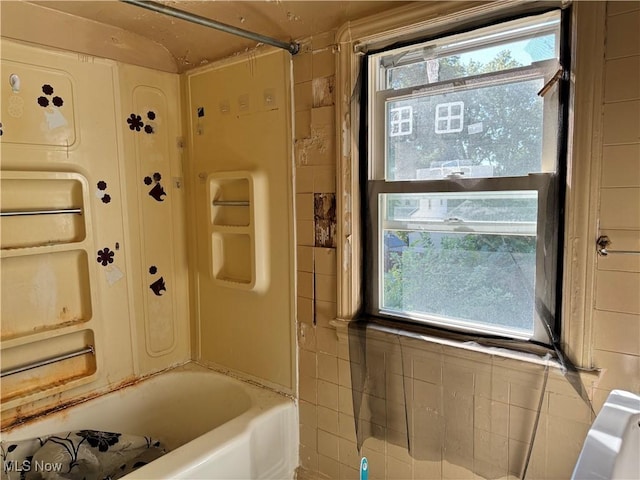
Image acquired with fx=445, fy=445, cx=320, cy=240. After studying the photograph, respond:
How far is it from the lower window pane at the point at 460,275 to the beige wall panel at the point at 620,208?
209mm

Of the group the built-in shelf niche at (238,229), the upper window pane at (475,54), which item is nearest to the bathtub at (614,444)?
the upper window pane at (475,54)

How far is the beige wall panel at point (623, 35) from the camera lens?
1.18 metres

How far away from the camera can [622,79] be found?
1.21 m

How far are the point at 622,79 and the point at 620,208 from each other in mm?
350

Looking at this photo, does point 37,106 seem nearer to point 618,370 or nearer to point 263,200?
point 263,200

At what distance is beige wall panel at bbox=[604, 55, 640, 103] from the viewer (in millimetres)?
1188

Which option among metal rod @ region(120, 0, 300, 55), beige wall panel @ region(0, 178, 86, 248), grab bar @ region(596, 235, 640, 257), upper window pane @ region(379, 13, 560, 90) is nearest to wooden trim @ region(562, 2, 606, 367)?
grab bar @ region(596, 235, 640, 257)

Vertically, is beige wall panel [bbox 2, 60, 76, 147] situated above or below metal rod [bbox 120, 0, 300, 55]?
below

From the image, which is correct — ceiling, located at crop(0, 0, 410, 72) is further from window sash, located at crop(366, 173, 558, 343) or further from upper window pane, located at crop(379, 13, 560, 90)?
window sash, located at crop(366, 173, 558, 343)

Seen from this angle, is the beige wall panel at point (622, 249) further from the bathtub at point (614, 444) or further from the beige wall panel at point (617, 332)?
the bathtub at point (614, 444)

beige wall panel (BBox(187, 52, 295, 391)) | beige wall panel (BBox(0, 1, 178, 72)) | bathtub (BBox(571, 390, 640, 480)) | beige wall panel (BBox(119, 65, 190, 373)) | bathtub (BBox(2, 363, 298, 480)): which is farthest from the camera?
beige wall panel (BBox(119, 65, 190, 373))

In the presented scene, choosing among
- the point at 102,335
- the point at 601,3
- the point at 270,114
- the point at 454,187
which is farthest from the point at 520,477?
the point at 102,335

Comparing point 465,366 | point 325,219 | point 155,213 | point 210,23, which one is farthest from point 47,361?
point 465,366

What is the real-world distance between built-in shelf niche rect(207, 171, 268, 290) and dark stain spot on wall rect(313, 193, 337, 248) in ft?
0.92
